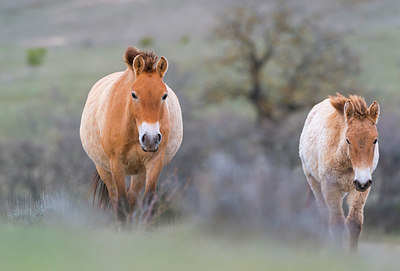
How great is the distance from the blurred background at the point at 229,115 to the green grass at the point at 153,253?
0.15 m

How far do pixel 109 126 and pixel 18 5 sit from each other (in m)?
133

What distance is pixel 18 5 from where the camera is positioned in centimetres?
13200

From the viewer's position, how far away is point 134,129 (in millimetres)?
7770

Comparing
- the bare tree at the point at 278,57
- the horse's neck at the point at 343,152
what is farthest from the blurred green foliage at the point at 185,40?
the horse's neck at the point at 343,152

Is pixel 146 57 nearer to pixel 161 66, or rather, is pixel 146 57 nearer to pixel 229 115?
pixel 161 66

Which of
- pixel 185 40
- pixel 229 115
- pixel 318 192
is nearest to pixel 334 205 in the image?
pixel 318 192

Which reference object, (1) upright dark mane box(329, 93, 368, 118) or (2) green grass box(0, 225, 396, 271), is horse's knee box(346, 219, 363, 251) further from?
(2) green grass box(0, 225, 396, 271)

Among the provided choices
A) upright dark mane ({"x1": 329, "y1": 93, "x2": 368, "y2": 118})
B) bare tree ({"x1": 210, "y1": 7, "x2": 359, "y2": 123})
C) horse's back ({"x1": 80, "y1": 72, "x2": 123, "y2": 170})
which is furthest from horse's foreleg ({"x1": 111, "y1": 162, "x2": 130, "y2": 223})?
bare tree ({"x1": 210, "y1": 7, "x2": 359, "y2": 123})

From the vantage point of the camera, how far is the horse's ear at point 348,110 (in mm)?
7937

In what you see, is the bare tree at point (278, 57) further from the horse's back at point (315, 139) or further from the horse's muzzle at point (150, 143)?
the horse's muzzle at point (150, 143)

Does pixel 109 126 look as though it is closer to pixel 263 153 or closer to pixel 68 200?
pixel 68 200

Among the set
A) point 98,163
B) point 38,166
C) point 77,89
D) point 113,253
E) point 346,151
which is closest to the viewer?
point 113,253

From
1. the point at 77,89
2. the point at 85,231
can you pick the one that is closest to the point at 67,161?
the point at 85,231

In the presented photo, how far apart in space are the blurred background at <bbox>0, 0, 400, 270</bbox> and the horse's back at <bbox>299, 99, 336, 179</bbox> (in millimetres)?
387
